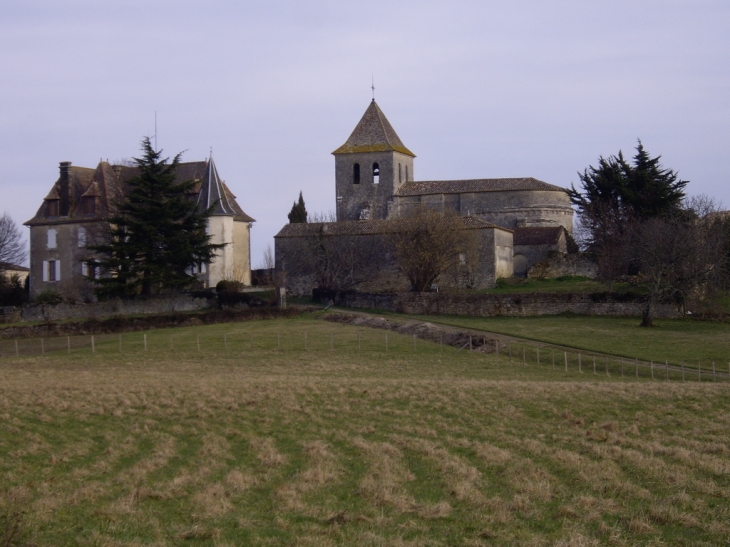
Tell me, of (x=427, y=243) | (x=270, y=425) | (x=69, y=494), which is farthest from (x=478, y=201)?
(x=69, y=494)

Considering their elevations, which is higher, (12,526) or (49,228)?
(49,228)

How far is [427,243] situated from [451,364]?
20.4 metres

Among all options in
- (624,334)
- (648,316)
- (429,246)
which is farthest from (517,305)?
(624,334)

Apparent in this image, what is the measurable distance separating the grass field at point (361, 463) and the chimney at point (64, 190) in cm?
3477

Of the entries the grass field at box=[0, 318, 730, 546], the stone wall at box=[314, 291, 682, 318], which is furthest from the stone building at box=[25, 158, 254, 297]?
the grass field at box=[0, 318, 730, 546]

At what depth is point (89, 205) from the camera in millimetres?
53969

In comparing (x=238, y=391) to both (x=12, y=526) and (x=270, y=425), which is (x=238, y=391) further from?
(x=12, y=526)

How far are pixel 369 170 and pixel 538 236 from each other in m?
14.8

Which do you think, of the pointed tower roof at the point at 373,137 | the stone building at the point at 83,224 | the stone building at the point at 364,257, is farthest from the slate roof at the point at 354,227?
the pointed tower roof at the point at 373,137

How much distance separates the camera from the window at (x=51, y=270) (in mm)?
53938

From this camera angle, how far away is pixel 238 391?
1895cm

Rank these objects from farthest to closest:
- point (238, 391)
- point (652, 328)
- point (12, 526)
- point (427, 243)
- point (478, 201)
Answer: point (478, 201)
point (427, 243)
point (652, 328)
point (238, 391)
point (12, 526)

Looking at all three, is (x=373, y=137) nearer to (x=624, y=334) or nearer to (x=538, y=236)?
(x=538, y=236)

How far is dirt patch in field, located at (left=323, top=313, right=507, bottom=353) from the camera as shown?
31.9m
